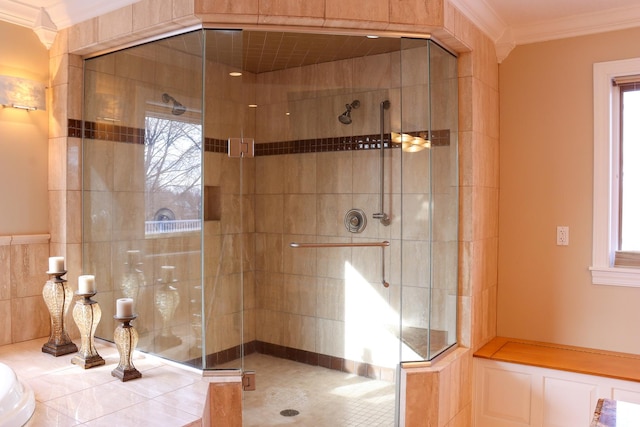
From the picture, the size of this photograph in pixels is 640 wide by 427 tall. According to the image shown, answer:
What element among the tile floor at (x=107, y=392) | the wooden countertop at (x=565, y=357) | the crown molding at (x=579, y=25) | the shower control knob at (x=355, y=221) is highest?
the crown molding at (x=579, y=25)

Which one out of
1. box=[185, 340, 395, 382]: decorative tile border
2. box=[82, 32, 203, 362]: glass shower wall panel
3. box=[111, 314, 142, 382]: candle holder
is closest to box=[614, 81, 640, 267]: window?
box=[185, 340, 395, 382]: decorative tile border

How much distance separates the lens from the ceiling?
2.77m

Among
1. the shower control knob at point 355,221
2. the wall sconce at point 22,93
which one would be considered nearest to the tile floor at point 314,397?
the shower control knob at point 355,221

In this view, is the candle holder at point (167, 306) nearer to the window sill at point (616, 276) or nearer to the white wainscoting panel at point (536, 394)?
the white wainscoting panel at point (536, 394)

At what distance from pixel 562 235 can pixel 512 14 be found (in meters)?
1.34

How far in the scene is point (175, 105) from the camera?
2.47m

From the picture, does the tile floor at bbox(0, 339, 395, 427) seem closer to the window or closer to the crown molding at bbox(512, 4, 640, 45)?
the window

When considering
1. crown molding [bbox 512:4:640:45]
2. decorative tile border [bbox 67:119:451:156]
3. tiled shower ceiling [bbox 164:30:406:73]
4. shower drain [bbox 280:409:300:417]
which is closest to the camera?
tiled shower ceiling [bbox 164:30:406:73]

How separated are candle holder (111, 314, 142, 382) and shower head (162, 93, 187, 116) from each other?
0.99 metres

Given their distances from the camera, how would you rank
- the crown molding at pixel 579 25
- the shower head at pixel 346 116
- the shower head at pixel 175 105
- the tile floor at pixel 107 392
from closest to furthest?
the tile floor at pixel 107 392 → the shower head at pixel 175 105 → the shower head at pixel 346 116 → the crown molding at pixel 579 25

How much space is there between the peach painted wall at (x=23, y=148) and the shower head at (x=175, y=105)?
997mm

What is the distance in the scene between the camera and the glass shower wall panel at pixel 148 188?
241 cm

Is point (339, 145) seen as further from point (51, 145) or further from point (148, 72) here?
point (51, 145)

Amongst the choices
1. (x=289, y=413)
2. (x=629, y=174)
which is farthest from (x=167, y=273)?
(x=629, y=174)
